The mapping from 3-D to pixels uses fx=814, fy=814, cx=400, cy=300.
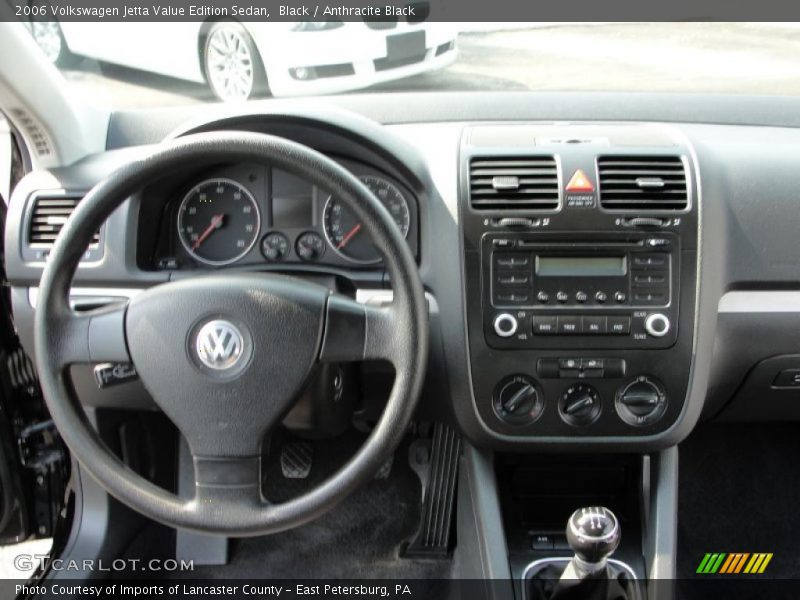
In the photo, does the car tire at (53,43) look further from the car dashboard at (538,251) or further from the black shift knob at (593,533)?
the black shift knob at (593,533)

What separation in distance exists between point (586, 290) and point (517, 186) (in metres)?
0.25

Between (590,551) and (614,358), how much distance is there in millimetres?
385

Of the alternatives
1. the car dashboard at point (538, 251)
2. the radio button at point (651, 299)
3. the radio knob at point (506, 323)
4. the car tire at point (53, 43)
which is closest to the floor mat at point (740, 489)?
the car dashboard at point (538, 251)

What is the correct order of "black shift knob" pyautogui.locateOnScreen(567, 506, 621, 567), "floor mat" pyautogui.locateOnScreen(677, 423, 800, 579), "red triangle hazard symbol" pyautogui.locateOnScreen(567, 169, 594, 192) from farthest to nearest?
"floor mat" pyautogui.locateOnScreen(677, 423, 800, 579)
"red triangle hazard symbol" pyautogui.locateOnScreen(567, 169, 594, 192)
"black shift knob" pyautogui.locateOnScreen(567, 506, 621, 567)

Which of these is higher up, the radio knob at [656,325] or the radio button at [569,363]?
the radio knob at [656,325]

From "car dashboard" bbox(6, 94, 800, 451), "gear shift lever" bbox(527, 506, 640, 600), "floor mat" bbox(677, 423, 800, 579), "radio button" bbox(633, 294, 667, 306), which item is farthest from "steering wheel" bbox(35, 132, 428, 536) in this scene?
"floor mat" bbox(677, 423, 800, 579)

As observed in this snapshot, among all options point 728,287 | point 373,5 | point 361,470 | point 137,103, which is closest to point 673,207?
point 728,287

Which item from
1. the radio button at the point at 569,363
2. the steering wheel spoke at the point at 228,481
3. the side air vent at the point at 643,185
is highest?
the side air vent at the point at 643,185

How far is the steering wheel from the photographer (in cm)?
133

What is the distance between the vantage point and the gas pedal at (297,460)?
2.40m

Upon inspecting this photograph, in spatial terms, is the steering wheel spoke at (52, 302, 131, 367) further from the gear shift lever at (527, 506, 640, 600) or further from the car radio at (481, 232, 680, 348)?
the gear shift lever at (527, 506, 640, 600)

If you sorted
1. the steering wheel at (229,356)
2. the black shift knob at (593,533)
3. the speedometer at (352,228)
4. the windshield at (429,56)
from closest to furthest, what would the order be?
the steering wheel at (229,356)
the black shift knob at (593,533)
the speedometer at (352,228)
the windshield at (429,56)

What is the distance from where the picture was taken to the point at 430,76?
216 centimetres

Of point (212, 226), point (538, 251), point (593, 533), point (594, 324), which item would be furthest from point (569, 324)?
point (212, 226)
